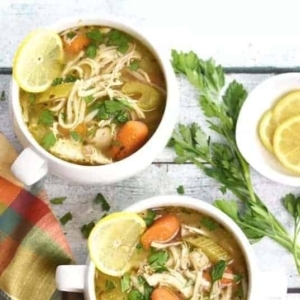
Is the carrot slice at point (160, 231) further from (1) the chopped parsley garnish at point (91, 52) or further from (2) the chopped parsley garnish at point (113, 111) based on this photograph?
(1) the chopped parsley garnish at point (91, 52)

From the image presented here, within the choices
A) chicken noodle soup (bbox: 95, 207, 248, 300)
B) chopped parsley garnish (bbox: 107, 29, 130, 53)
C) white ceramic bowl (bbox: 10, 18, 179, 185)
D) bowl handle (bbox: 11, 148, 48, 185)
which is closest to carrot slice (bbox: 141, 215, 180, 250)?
chicken noodle soup (bbox: 95, 207, 248, 300)

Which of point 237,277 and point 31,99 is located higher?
point 31,99

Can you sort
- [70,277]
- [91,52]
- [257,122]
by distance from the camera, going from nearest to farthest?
[70,277], [91,52], [257,122]

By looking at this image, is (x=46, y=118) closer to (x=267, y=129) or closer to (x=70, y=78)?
(x=70, y=78)

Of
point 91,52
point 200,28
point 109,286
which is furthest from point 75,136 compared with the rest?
point 200,28

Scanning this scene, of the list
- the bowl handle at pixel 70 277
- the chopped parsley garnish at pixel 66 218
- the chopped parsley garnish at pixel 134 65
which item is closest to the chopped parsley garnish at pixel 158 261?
the bowl handle at pixel 70 277

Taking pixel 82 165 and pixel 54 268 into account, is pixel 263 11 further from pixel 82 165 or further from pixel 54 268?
pixel 54 268

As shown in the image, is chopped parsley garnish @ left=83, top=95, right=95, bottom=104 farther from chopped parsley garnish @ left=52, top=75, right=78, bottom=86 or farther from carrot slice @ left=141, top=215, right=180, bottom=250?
carrot slice @ left=141, top=215, right=180, bottom=250
